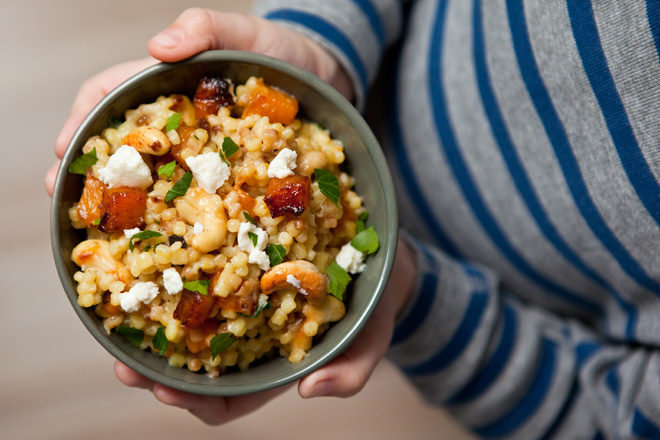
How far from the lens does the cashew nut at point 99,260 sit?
0.90 m

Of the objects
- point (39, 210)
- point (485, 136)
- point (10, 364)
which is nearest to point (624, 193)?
point (485, 136)

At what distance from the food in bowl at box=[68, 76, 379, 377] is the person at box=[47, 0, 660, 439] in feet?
0.45

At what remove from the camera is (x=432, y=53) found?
4.68ft

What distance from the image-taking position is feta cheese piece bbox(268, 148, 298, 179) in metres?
0.88

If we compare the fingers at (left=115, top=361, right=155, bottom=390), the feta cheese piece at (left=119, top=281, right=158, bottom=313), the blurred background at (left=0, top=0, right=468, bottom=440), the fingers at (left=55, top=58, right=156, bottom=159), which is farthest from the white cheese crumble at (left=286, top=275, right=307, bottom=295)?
the blurred background at (left=0, top=0, right=468, bottom=440)

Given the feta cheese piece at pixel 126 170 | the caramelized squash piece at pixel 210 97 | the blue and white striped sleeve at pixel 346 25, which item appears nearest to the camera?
the feta cheese piece at pixel 126 170

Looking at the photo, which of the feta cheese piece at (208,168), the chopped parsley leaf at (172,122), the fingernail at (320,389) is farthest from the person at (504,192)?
the feta cheese piece at (208,168)

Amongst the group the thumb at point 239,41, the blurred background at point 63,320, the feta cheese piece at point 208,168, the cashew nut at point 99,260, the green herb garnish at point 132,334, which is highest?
the thumb at point 239,41

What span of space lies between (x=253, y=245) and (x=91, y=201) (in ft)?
0.99

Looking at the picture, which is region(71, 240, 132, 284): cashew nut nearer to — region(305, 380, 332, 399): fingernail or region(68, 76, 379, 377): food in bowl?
region(68, 76, 379, 377): food in bowl

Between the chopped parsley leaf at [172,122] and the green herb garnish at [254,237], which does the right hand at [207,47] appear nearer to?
the chopped parsley leaf at [172,122]

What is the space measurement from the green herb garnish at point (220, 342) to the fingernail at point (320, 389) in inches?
8.2

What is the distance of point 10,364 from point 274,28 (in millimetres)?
1645

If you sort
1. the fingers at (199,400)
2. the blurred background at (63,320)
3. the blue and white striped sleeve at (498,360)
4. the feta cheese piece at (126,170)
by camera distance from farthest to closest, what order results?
the blurred background at (63,320), the blue and white striped sleeve at (498,360), the fingers at (199,400), the feta cheese piece at (126,170)
